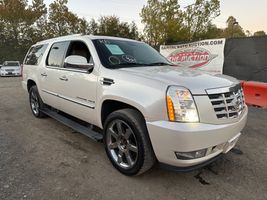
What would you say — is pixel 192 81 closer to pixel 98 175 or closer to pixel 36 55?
pixel 98 175

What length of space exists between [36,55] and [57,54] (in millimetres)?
1288

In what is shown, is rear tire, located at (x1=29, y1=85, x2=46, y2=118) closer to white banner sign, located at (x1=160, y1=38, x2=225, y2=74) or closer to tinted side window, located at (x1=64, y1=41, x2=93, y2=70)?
tinted side window, located at (x1=64, y1=41, x2=93, y2=70)

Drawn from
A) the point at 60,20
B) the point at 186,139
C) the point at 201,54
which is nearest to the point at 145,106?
the point at 186,139

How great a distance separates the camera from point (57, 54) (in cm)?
447

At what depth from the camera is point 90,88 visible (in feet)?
11.0

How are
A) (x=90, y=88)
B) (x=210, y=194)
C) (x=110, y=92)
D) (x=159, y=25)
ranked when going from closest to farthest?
(x=210, y=194) < (x=110, y=92) < (x=90, y=88) < (x=159, y=25)

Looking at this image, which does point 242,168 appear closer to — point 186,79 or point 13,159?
point 186,79

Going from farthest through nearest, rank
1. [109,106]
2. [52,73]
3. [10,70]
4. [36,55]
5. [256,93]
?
[10,70] < [256,93] < [36,55] < [52,73] < [109,106]

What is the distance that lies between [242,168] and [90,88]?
2429 millimetres

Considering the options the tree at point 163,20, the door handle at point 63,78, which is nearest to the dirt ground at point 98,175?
the door handle at point 63,78

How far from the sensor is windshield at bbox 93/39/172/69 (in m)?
3.40

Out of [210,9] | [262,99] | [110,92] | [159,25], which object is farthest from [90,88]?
[210,9]

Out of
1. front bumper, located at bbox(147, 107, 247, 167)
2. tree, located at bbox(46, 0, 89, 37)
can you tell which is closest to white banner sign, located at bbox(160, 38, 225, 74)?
front bumper, located at bbox(147, 107, 247, 167)

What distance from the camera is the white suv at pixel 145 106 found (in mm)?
2410
